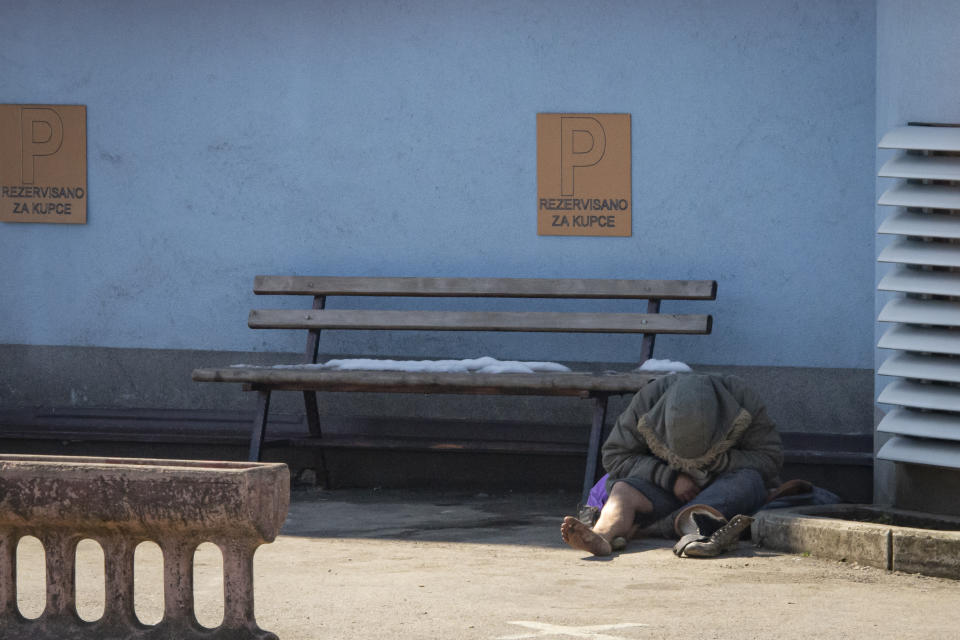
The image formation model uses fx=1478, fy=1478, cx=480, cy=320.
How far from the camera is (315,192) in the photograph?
8625 millimetres

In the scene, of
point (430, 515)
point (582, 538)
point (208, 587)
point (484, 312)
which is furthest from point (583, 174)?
point (208, 587)

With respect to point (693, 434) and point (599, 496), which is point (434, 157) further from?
point (693, 434)

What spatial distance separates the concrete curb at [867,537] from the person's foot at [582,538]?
713 mm

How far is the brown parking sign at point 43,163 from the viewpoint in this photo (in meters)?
8.92

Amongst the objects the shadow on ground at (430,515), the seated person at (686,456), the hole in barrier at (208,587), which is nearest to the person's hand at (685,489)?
the seated person at (686,456)

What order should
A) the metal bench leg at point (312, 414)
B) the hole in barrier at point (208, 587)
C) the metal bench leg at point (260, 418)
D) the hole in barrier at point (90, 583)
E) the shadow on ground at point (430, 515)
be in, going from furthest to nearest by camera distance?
the metal bench leg at point (312, 414)
the metal bench leg at point (260, 418)
the shadow on ground at point (430, 515)
the hole in barrier at point (90, 583)
the hole in barrier at point (208, 587)

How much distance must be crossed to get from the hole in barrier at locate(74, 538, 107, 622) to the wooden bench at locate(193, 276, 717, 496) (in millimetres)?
1688

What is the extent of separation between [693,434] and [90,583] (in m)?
2.61

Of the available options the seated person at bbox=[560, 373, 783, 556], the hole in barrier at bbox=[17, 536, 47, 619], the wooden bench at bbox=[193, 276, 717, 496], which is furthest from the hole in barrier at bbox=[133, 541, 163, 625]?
the seated person at bbox=[560, 373, 783, 556]

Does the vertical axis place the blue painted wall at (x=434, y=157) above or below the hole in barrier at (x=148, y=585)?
above

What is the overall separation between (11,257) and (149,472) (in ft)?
17.3

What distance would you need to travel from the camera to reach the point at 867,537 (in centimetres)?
572

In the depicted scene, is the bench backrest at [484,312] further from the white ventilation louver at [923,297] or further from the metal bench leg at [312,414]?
the white ventilation louver at [923,297]

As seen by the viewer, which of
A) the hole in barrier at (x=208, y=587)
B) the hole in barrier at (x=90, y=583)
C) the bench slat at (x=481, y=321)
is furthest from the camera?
the bench slat at (x=481, y=321)
